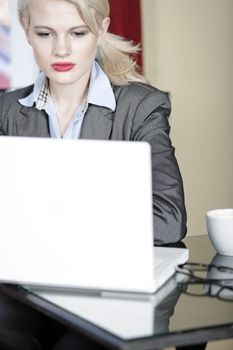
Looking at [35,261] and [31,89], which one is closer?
[35,261]

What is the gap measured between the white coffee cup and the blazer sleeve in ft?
0.44

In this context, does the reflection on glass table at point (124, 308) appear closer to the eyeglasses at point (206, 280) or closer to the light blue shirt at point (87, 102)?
the eyeglasses at point (206, 280)

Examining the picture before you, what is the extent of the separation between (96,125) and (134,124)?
11cm

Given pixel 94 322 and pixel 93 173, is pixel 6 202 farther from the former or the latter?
pixel 94 322

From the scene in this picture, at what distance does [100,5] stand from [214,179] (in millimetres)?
2520

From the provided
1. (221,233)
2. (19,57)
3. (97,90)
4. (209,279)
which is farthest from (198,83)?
(209,279)

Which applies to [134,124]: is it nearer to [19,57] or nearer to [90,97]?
[90,97]

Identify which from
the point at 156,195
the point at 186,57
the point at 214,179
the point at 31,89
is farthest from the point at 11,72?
the point at 156,195

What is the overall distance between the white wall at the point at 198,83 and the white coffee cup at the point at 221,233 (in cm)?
260

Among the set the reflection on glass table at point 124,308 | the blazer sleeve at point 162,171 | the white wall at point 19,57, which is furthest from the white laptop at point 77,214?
the white wall at point 19,57

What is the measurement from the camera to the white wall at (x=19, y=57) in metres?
4.11

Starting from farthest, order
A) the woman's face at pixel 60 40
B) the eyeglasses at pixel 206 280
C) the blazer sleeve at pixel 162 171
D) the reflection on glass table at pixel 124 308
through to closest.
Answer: the woman's face at pixel 60 40
the blazer sleeve at pixel 162 171
the eyeglasses at pixel 206 280
the reflection on glass table at pixel 124 308

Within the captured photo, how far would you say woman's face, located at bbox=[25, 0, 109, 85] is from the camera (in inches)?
87.0

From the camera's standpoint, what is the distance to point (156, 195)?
2105 mm
